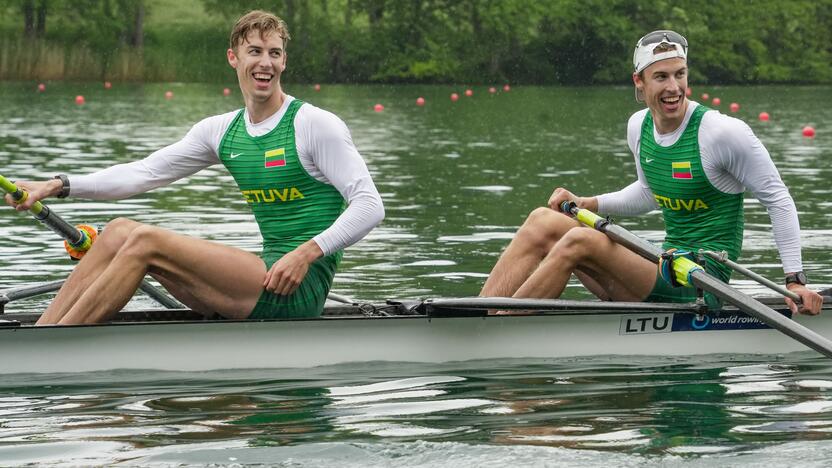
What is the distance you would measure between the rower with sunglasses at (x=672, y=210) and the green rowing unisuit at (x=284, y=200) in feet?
3.64

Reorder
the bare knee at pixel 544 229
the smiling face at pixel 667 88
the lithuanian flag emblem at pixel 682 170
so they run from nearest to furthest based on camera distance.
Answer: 1. the smiling face at pixel 667 88
2. the lithuanian flag emblem at pixel 682 170
3. the bare knee at pixel 544 229

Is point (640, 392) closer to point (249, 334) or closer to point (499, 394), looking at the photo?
point (499, 394)

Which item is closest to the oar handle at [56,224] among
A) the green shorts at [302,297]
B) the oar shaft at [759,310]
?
the green shorts at [302,297]

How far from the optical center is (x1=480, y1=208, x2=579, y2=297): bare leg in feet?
27.1

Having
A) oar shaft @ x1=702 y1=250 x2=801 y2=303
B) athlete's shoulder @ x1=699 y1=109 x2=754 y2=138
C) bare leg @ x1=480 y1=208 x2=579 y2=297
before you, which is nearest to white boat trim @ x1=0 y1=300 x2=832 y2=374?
bare leg @ x1=480 y1=208 x2=579 y2=297

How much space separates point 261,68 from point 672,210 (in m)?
2.44

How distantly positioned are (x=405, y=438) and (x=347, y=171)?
1.52 metres

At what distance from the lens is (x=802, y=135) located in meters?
30.1

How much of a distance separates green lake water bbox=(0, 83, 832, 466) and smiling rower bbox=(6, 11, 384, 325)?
1.43 ft

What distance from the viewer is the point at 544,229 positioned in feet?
27.0

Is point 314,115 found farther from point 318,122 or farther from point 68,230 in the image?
point 68,230

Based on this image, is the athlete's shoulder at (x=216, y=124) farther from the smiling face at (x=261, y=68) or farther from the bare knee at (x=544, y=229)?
the bare knee at (x=544, y=229)

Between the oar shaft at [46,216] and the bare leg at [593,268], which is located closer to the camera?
the oar shaft at [46,216]

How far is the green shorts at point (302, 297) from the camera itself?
7.66 meters
